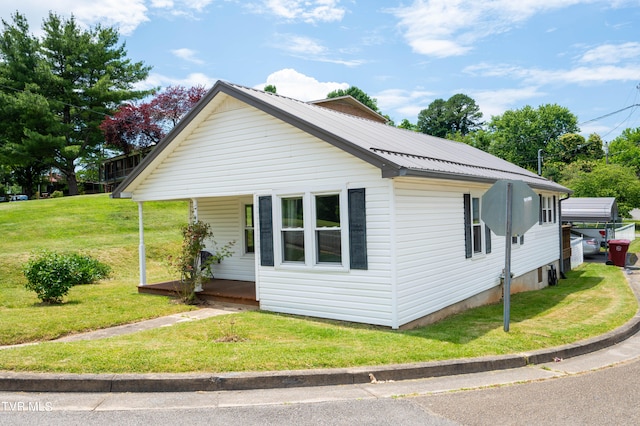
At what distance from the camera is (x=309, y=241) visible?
9031 millimetres

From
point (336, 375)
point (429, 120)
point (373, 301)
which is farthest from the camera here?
point (429, 120)

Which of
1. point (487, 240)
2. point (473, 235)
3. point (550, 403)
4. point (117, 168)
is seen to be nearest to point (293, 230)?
point (473, 235)

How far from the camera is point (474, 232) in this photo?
11.1m

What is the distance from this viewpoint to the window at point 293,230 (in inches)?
366

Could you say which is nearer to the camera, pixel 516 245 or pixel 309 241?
pixel 309 241

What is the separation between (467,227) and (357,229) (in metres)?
3.37

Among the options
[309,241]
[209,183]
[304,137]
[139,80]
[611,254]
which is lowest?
[611,254]

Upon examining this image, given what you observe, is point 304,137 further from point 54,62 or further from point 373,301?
point 54,62

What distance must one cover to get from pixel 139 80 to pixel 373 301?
4008 centimetres

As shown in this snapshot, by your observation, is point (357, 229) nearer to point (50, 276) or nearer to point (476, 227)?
point (476, 227)

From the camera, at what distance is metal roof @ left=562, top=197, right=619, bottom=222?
23.6 metres

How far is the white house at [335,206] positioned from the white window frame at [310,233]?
0.8 inches

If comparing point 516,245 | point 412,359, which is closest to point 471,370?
point 412,359

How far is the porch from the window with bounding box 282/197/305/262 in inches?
63.6
